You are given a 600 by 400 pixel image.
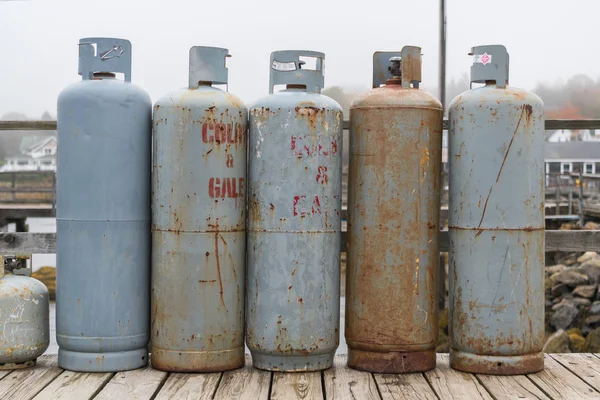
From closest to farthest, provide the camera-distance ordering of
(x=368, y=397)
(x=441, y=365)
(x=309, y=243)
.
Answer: (x=368, y=397) < (x=309, y=243) < (x=441, y=365)

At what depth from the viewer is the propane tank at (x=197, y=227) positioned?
154 inches

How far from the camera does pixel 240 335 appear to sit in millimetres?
4008

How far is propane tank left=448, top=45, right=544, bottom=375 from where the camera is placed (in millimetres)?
3941

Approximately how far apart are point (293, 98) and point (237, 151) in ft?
1.14

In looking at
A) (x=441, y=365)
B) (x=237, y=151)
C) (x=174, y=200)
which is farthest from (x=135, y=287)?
(x=441, y=365)

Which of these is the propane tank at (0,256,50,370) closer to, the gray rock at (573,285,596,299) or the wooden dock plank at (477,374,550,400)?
the wooden dock plank at (477,374,550,400)

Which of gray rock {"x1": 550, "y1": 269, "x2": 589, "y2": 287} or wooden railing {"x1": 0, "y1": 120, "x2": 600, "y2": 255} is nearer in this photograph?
wooden railing {"x1": 0, "y1": 120, "x2": 600, "y2": 255}

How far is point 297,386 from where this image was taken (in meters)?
3.71

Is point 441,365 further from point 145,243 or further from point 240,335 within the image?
point 145,243

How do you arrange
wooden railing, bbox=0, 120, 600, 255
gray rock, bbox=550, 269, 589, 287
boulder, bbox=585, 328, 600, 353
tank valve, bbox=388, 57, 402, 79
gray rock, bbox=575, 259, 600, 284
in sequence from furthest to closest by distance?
1. gray rock, bbox=575, 259, 600, 284
2. gray rock, bbox=550, 269, 589, 287
3. boulder, bbox=585, 328, 600, 353
4. wooden railing, bbox=0, 120, 600, 255
5. tank valve, bbox=388, 57, 402, 79

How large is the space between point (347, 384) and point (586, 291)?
1316 centimetres

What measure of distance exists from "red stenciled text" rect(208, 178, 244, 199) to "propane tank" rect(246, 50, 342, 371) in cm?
7

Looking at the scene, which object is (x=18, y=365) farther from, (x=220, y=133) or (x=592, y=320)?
(x=592, y=320)

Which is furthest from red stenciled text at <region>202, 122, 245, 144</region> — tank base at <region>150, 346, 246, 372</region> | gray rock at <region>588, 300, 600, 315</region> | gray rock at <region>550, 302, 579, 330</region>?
gray rock at <region>588, 300, 600, 315</region>
